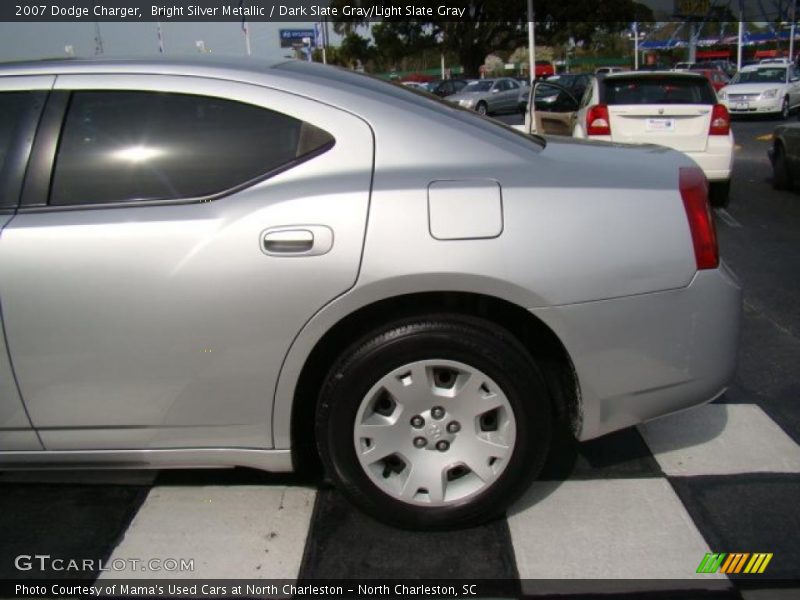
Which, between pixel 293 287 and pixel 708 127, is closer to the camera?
pixel 293 287

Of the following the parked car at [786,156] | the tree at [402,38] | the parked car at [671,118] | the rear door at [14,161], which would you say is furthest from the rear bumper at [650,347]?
the tree at [402,38]

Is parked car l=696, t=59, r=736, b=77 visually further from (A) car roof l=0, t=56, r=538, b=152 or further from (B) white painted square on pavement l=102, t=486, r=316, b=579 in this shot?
(B) white painted square on pavement l=102, t=486, r=316, b=579

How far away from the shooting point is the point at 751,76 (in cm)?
2280

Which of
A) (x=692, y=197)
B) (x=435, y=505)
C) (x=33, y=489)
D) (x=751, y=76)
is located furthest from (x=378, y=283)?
(x=751, y=76)

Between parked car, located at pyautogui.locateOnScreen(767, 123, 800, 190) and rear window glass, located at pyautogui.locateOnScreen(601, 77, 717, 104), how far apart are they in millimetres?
1076

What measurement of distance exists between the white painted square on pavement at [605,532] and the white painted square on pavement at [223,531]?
2.56ft

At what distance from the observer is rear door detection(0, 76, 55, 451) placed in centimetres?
247

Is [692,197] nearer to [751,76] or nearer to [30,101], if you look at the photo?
[30,101]

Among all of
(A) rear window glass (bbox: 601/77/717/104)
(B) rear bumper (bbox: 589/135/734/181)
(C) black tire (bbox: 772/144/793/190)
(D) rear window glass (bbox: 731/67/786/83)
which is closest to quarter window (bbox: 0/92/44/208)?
(B) rear bumper (bbox: 589/135/734/181)

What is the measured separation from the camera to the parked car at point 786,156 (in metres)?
8.23

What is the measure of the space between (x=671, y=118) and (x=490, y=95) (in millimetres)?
22000

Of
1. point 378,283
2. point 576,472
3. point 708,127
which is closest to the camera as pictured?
Answer: point 378,283

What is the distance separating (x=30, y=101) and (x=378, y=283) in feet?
4.49

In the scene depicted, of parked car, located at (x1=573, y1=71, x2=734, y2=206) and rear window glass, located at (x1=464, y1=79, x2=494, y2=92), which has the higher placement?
parked car, located at (x1=573, y1=71, x2=734, y2=206)
